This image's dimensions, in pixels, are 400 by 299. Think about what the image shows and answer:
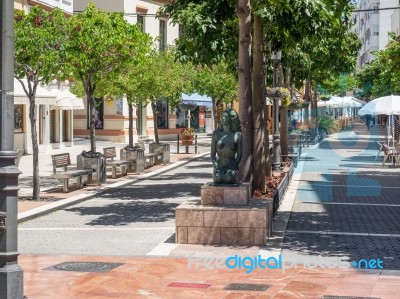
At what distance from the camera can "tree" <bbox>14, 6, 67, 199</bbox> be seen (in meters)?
19.0

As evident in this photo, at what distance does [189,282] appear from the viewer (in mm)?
10227

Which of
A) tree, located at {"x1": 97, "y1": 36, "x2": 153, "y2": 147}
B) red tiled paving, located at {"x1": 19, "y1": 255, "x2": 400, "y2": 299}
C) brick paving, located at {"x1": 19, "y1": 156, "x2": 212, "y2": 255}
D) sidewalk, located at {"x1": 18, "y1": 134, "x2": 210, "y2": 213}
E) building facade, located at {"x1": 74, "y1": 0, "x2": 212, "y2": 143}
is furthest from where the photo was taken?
building facade, located at {"x1": 74, "y1": 0, "x2": 212, "y2": 143}

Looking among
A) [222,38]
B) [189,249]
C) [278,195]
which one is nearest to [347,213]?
[278,195]

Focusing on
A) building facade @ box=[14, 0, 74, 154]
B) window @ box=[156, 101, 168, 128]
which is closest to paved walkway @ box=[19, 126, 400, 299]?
building facade @ box=[14, 0, 74, 154]

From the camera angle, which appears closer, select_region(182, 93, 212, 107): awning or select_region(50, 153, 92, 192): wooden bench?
select_region(50, 153, 92, 192): wooden bench

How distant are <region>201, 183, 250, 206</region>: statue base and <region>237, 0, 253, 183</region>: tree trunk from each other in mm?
2482

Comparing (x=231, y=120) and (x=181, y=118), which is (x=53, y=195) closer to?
(x=231, y=120)

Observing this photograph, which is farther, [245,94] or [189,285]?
[245,94]

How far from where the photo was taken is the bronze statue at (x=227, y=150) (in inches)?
533

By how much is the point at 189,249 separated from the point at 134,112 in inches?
1598

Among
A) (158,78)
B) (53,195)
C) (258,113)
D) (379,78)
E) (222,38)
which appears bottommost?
(53,195)

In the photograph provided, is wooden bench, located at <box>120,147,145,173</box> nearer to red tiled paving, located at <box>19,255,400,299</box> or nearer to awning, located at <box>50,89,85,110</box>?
awning, located at <box>50,89,85,110</box>

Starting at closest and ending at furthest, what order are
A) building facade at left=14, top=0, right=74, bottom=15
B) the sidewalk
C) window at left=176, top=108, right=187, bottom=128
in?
the sidewalk → building facade at left=14, top=0, right=74, bottom=15 → window at left=176, top=108, right=187, bottom=128

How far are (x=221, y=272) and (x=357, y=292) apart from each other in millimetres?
1986
